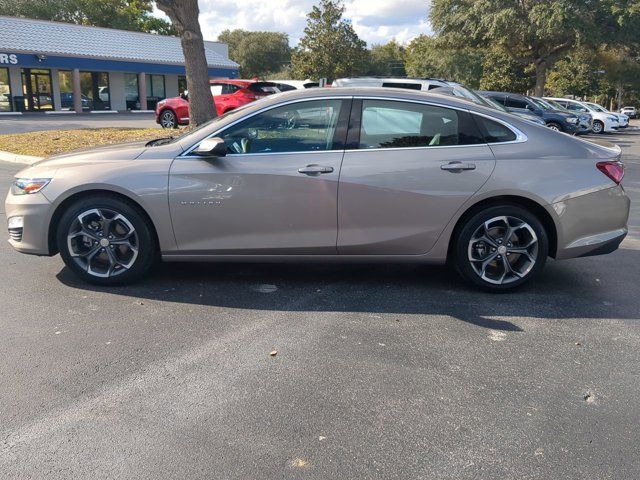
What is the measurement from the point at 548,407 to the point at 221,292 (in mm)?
Result: 2662

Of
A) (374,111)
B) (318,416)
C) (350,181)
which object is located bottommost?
(318,416)

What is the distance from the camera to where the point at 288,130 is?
464 cm

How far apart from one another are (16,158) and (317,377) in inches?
478

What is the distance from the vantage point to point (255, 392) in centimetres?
325

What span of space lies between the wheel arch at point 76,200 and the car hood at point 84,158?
25 cm

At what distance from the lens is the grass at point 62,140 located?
13764 millimetres

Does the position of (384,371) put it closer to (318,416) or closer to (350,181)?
(318,416)

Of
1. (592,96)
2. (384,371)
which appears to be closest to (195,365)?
(384,371)

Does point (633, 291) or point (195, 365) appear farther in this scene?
point (633, 291)

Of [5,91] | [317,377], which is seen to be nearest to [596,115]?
[317,377]

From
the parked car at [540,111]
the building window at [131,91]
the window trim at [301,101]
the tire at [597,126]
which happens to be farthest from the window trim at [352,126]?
the building window at [131,91]

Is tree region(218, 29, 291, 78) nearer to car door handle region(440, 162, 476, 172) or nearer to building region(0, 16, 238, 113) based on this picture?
building region(0, 16, 238, 113)

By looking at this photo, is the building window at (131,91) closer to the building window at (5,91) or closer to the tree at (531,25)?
the building window at (5,91)

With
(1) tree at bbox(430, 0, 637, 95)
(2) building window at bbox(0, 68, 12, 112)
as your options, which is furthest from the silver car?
(2) building window at bbox(0, 68, 12, 112)
